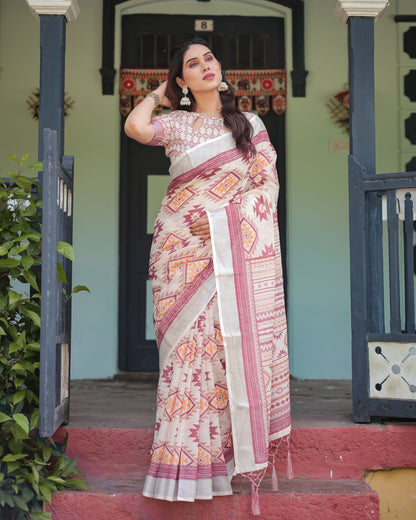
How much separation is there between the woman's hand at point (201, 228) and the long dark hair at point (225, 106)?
1.28 feet

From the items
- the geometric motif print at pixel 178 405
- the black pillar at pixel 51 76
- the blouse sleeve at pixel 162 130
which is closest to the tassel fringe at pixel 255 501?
the geometric motif print at pixel 178 405

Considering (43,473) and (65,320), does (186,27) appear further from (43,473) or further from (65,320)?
(43,473)

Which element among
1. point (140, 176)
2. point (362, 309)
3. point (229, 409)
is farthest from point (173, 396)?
point (140, 176)

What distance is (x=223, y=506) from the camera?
2.94 m

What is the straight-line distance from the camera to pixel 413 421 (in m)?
3.47

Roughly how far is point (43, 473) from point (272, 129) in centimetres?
372

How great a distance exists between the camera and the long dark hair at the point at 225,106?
A: 3.16m

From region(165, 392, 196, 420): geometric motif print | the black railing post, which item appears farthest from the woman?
the black railing post

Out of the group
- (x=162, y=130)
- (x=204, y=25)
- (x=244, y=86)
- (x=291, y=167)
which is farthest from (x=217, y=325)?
(x=204, y=25)

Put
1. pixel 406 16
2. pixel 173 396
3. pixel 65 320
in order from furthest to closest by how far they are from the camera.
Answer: pixel 406 16
pixel 65 320
pixel 173 396

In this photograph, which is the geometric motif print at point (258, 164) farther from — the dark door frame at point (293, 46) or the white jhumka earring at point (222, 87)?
the dark door frame at point (293, 46)

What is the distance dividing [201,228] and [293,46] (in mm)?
3194

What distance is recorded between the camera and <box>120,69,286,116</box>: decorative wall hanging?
5.70m

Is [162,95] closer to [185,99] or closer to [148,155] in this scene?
[185,99]
